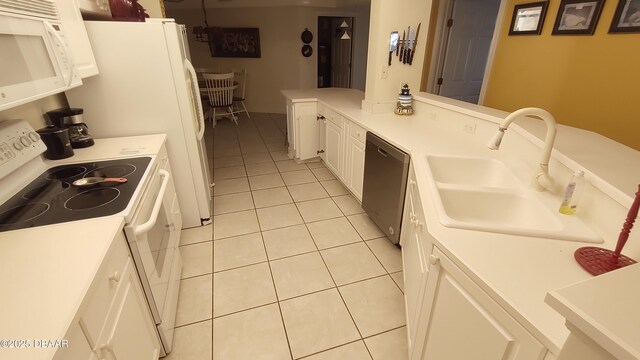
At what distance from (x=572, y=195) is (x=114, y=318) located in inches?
67.0

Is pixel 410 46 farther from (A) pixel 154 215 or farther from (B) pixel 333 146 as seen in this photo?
(A) pixel 154 215

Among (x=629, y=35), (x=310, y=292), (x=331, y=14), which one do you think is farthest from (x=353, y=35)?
(x=310, y=292)

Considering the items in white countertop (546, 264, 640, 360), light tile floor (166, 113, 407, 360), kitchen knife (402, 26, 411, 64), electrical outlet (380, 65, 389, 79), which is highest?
kitchen knife (402, 26, 411, 64)

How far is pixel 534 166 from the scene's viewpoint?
1.49 metres

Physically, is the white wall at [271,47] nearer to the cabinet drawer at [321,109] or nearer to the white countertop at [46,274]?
the cabinet drawer at [321,109]

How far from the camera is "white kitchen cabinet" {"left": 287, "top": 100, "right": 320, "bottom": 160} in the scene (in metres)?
3.49

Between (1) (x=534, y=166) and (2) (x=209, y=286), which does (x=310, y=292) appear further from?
(1) (x=534, y=166)

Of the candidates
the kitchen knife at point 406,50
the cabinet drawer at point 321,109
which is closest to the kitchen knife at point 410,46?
the kitchen knife at point 406,50

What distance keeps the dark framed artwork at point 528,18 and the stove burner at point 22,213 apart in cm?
399

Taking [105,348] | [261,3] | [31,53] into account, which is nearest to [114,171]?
[31,53]

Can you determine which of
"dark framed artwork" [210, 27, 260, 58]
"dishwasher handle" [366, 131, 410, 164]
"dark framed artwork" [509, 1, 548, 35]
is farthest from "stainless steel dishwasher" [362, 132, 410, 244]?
"dark framed artwork" [210, 27, 260, 58]

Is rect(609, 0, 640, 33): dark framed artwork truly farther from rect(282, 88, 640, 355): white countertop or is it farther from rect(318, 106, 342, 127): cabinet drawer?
rect(318, 106, 342, 127): cabinet drawer

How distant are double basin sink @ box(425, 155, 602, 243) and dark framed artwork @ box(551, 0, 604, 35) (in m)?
1.90

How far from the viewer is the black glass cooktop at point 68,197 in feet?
3.62
